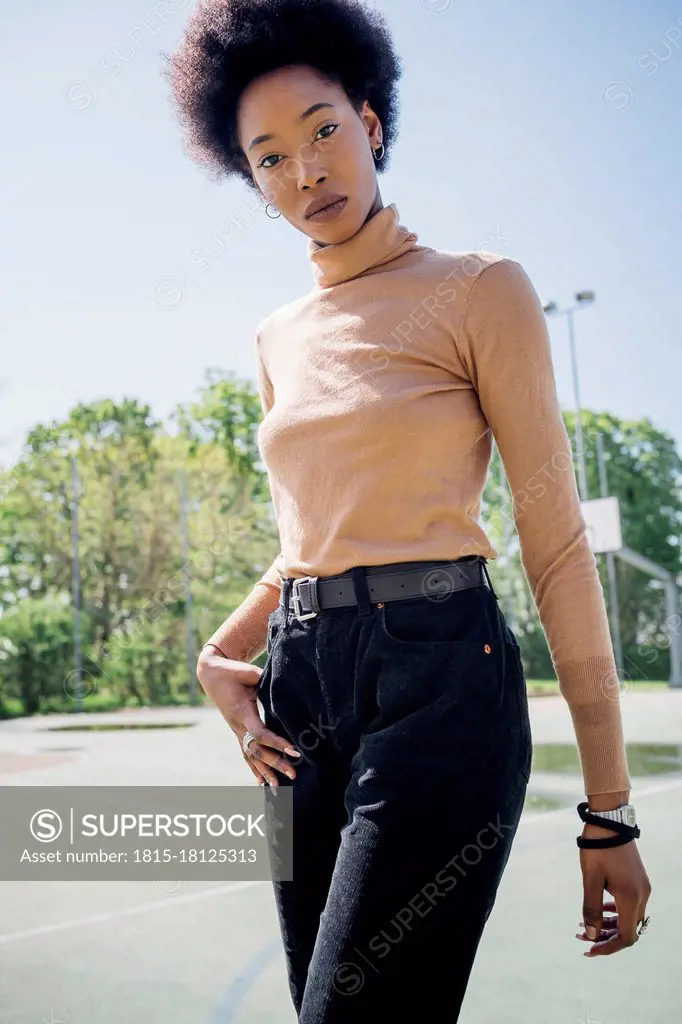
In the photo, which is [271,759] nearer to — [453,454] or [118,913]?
[453,454]

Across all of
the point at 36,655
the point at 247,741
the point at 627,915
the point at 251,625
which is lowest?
the point at 36,655

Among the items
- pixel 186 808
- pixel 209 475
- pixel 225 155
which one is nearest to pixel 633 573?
pixel 209 475

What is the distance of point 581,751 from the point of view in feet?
4.88

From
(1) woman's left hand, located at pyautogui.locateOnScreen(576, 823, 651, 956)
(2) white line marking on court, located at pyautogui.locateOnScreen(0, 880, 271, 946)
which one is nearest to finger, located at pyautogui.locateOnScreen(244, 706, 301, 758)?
(1) woman's left hand, located at pyautogui.locateOnScreen(576, 823, 651, 956)

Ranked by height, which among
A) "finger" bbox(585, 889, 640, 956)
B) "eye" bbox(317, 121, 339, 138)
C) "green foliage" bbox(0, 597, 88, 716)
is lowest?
"green foliage" bbox(0, 597, 88, 716)

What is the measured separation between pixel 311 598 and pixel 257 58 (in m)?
0.93

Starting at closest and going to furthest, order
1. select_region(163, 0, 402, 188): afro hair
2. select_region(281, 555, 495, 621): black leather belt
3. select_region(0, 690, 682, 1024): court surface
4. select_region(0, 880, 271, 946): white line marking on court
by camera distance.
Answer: select_region(281, 555, 495, 621): black leather belt
select_region(163, 0, 402, 188): afro hair
select_region(0, 690, 682, 1024): court surface
select_region(0, 880, 271, 946): white line marking on court

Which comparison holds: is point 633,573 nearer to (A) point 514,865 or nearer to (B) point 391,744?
(A) point 514,865

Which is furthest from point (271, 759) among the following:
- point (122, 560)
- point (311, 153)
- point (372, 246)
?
point (122, 560)

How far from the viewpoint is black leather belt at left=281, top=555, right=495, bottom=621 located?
1.45m

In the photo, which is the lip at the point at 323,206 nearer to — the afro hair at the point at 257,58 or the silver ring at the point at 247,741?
the afro hair at the point at 257,58

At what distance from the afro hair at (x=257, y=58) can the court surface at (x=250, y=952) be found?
8.56 ft

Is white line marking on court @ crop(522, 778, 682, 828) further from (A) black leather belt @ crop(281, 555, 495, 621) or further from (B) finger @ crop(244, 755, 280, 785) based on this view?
(A) black leather belt @ crop(281, 555, 495, 621)

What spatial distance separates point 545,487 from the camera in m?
1.54
